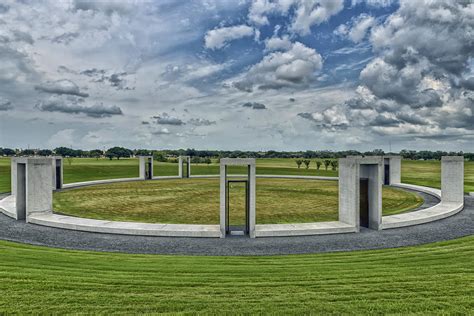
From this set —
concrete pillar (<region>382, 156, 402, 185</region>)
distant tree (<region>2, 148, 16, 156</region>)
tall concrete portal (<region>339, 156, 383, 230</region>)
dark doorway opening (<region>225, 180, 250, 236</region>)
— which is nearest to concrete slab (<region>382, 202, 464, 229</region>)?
tall concrete portal (<region>339, 156, 383, 230</region>)

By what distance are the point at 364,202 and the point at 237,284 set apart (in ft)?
33.4

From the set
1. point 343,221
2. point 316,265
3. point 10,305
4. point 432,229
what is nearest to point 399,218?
point 432,229

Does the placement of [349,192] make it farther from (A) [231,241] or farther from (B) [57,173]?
(B) [57,173]

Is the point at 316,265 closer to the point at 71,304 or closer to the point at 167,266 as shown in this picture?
the point at 167,266

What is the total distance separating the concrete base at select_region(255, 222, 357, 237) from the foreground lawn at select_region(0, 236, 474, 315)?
306 centimetres

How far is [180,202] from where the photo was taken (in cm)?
2103

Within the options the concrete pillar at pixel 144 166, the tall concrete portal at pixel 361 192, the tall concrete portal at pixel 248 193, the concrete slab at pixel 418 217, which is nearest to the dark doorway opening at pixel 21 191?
the tall concrete portal at pixel 248 193

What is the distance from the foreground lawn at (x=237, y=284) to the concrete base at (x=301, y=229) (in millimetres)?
3065

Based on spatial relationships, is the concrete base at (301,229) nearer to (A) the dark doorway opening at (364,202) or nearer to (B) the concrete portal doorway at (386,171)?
(A) the dark doorway opening at (364,202)

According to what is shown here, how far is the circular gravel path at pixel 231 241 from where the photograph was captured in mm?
11266

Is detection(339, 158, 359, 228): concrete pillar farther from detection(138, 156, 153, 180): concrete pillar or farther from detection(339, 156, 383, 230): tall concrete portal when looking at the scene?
detection(138, 156, 153, 180): concrete pillar

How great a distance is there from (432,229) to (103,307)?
46.5 ft

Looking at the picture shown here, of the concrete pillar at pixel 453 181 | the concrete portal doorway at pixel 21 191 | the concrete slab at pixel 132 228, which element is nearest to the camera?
the concrete slab at pixel 132 228

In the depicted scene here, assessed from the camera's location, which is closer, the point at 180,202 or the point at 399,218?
the point at 399,218
